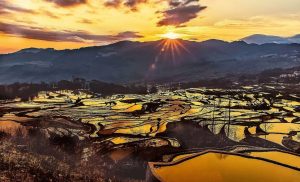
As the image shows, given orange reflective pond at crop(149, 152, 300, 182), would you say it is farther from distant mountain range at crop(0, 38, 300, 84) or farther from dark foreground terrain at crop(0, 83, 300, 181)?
distant mountain range at crop(0, 38, 300, 84)

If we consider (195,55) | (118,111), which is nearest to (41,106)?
(118,111)

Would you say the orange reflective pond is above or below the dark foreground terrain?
above

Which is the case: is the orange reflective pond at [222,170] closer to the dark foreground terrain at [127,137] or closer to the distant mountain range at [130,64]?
the dark foreground terrain at [127,137]

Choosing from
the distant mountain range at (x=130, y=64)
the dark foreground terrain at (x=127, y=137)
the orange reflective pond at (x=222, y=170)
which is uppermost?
the distant mountain range at (x=130, y=64)

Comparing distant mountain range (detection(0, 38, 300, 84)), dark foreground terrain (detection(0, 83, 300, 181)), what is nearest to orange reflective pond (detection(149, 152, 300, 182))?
dark foreground terrain (detection(0, 83, 300, 181))

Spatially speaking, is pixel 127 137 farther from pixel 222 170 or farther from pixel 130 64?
pixel 130 64

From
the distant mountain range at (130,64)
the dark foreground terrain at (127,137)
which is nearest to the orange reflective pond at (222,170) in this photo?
the dark foreground terrain at (127,137)
